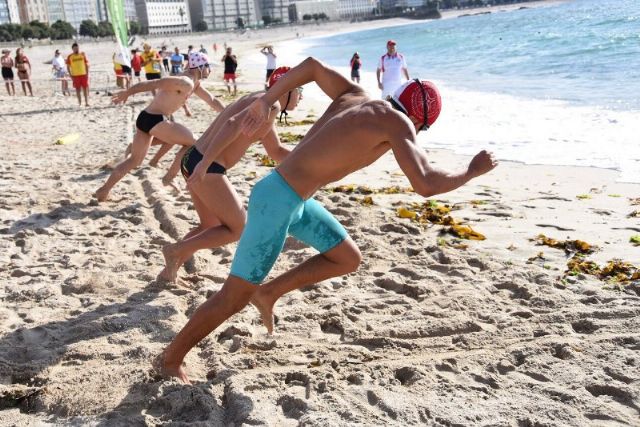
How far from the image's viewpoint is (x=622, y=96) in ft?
44.7

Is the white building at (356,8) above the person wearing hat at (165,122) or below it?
above

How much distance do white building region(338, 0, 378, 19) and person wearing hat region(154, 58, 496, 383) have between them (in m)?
172

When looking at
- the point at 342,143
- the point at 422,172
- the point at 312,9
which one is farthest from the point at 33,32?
the point at 312,9

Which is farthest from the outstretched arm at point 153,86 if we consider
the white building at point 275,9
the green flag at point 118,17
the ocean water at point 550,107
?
the white building at point 275,9

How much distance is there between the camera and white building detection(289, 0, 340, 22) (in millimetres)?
158000

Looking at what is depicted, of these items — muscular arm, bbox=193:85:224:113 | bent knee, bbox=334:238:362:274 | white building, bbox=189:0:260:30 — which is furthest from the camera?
white building, bbox=189:0:260:30

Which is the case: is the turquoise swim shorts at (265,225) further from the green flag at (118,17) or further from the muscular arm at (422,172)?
the green flag at (118,17)

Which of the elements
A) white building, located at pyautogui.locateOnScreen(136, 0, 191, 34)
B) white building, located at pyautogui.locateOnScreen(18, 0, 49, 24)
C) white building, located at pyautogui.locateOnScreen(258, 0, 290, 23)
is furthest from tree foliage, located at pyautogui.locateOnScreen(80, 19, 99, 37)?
white building, located at pyautogui.locateOnScreen(258, 0, 290, 23)

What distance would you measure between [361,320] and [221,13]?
155m

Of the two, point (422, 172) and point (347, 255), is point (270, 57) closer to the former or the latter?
point (347, 255)

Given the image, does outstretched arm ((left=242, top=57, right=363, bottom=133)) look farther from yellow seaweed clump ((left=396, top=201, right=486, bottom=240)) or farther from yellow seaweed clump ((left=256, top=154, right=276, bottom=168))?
yellow seaweed clump ((left=256, top=154, right=276, bottom=168))

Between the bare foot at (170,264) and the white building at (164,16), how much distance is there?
13580cm

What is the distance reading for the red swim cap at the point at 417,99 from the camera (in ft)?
9.53

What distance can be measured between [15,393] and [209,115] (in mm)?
11333
